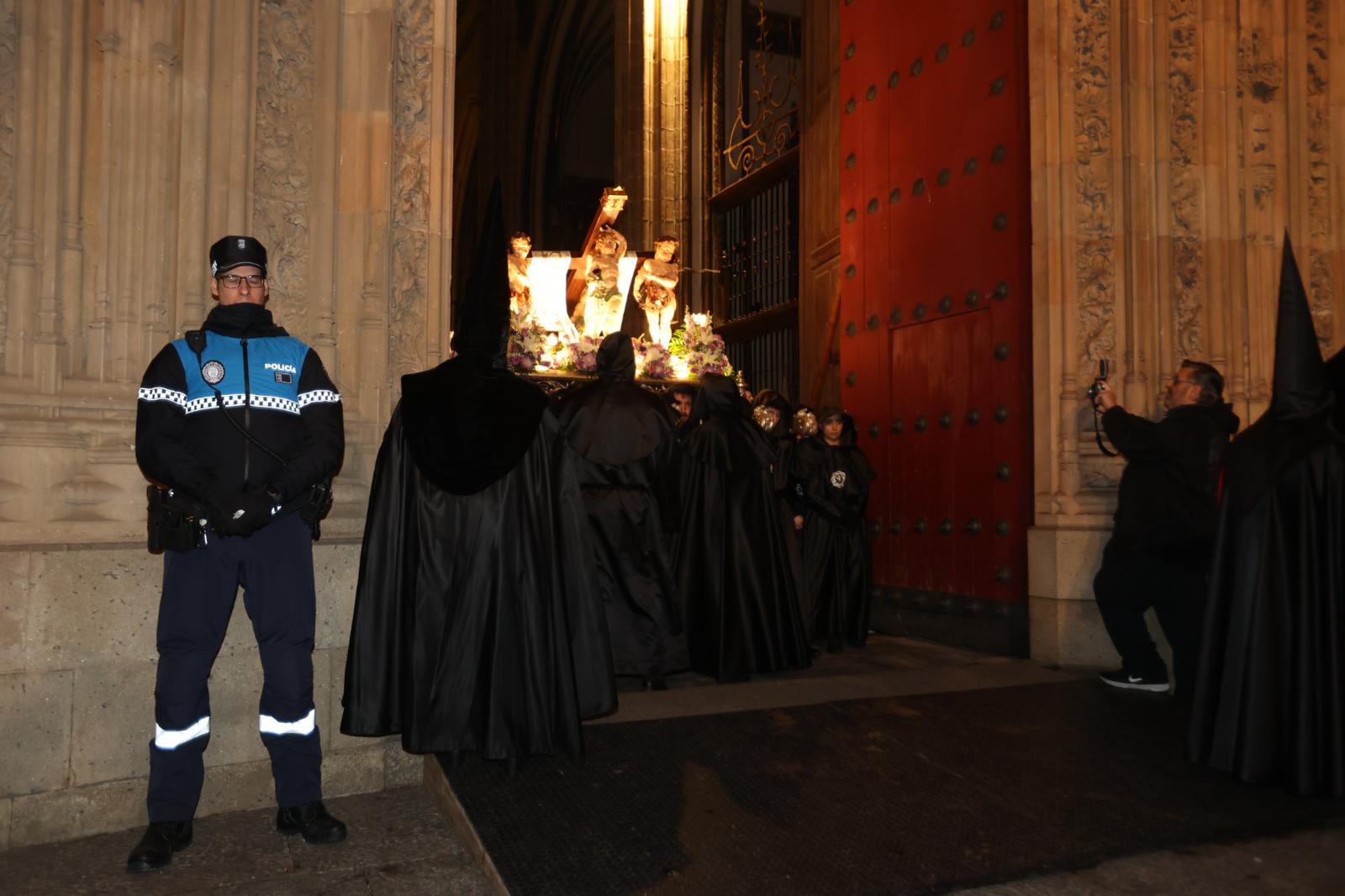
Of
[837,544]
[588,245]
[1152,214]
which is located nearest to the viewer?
[1152,214]

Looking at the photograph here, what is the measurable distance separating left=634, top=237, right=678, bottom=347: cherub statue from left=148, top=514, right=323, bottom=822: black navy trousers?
5668 mm

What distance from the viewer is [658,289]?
357 inches

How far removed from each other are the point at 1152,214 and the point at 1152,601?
110 inches

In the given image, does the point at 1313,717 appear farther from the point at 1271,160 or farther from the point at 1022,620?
the point at 1271,160

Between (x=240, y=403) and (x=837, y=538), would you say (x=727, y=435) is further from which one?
(x=240, y=403)

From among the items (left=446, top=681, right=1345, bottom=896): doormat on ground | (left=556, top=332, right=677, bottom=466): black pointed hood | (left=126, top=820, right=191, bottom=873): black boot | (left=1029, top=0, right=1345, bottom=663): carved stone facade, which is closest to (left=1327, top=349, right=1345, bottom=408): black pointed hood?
(left=1029, top=0, right=1345, bottom=663): carved stone facade

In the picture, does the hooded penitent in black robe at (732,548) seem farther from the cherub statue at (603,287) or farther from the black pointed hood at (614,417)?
the cherub statue at (603,287)

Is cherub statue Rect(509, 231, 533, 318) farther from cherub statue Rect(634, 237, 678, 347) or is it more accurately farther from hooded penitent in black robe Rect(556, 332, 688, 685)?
hooded penitent in black robe Rect(556, 332, 688, 685)

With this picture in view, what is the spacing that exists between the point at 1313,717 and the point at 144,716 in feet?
15.4

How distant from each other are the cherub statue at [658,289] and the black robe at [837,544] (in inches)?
85.1

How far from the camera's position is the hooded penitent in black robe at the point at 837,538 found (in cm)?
748

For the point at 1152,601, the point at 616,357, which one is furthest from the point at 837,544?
the point at 616,357

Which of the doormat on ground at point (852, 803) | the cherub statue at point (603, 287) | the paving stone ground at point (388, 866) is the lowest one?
the paving stone ground at point (388, 866)

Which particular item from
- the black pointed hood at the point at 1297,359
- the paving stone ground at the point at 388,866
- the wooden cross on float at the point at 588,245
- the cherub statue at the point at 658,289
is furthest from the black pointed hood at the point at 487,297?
the cherub statue at the point at 658,289
